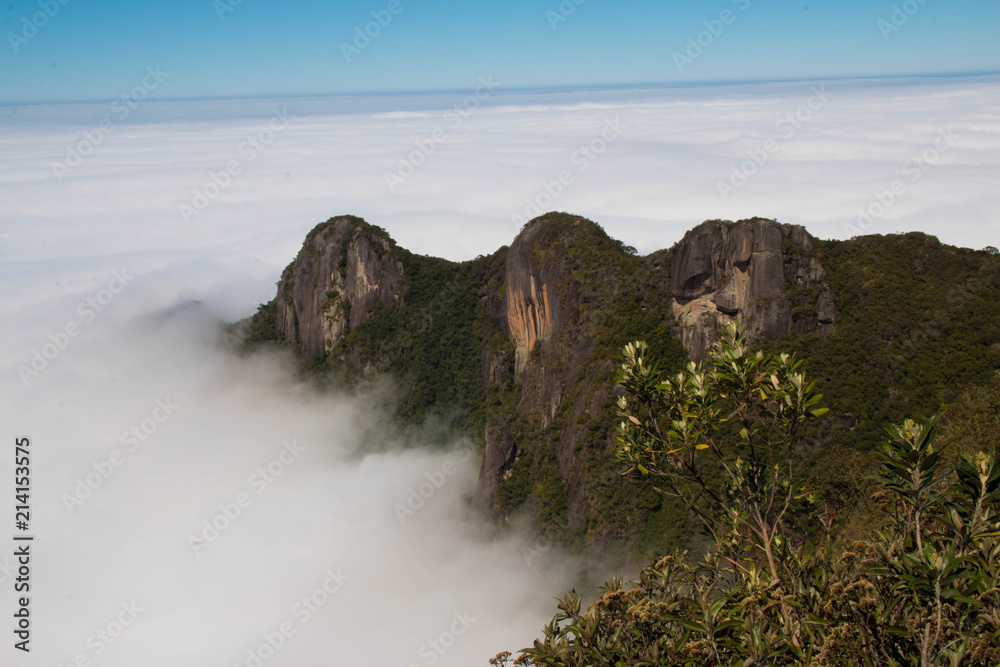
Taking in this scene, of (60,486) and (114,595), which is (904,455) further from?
(60,486)

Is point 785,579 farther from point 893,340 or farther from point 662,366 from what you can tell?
point 893,340

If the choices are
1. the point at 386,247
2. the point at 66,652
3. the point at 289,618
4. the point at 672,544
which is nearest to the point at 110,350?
the point at 386,247

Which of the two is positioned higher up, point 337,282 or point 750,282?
point 337,282

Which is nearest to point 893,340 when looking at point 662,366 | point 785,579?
point 662,366

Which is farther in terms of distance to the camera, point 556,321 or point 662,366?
point 556,321

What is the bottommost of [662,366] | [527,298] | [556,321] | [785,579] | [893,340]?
[785,579]

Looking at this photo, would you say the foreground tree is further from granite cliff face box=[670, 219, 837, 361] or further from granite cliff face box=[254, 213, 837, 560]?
granite cliff face box=[670, 219, 837, 361]

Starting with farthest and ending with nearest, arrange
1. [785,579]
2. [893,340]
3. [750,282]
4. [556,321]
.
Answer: [556,321], [750,282], [893,340], [785,579]

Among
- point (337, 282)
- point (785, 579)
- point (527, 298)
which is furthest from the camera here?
point (337, 282)

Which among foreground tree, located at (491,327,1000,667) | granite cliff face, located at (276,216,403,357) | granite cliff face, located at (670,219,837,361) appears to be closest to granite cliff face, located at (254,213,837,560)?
granite cliff face, located at (670,219,837,361)
